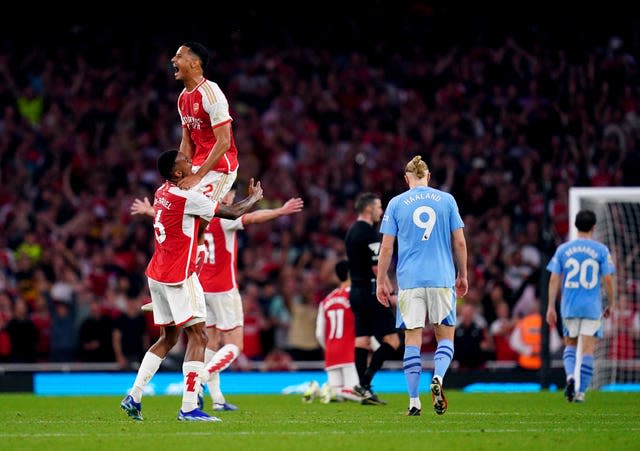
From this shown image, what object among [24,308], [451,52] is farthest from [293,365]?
[451,52]

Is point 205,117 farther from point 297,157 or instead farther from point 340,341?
point 297,157

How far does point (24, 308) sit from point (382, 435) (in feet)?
42.0

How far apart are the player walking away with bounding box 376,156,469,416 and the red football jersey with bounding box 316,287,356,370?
156 inches

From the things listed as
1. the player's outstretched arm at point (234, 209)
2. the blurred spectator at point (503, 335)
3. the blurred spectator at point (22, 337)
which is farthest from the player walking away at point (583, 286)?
the blurred spectator at point (22, 337)

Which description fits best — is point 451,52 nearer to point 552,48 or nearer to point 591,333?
point 552,48

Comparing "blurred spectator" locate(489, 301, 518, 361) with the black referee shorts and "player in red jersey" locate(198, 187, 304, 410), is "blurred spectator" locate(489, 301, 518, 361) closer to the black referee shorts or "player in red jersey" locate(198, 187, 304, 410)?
the black referee shorts

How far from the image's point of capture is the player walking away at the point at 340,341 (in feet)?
49.9

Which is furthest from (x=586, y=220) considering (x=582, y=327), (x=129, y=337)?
(x=129, y=337)

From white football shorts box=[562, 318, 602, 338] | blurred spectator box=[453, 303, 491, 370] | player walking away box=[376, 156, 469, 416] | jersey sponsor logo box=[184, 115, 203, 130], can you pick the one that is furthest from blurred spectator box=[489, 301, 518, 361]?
jersey sponsor logo box=[184, 115, 203, 130]

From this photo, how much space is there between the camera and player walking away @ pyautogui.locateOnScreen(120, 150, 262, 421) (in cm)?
1025

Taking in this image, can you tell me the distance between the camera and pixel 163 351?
1050 centimetres

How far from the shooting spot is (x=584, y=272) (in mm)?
14461

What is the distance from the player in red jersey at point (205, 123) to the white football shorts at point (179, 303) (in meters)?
1.23

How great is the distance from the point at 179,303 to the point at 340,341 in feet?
17.2
